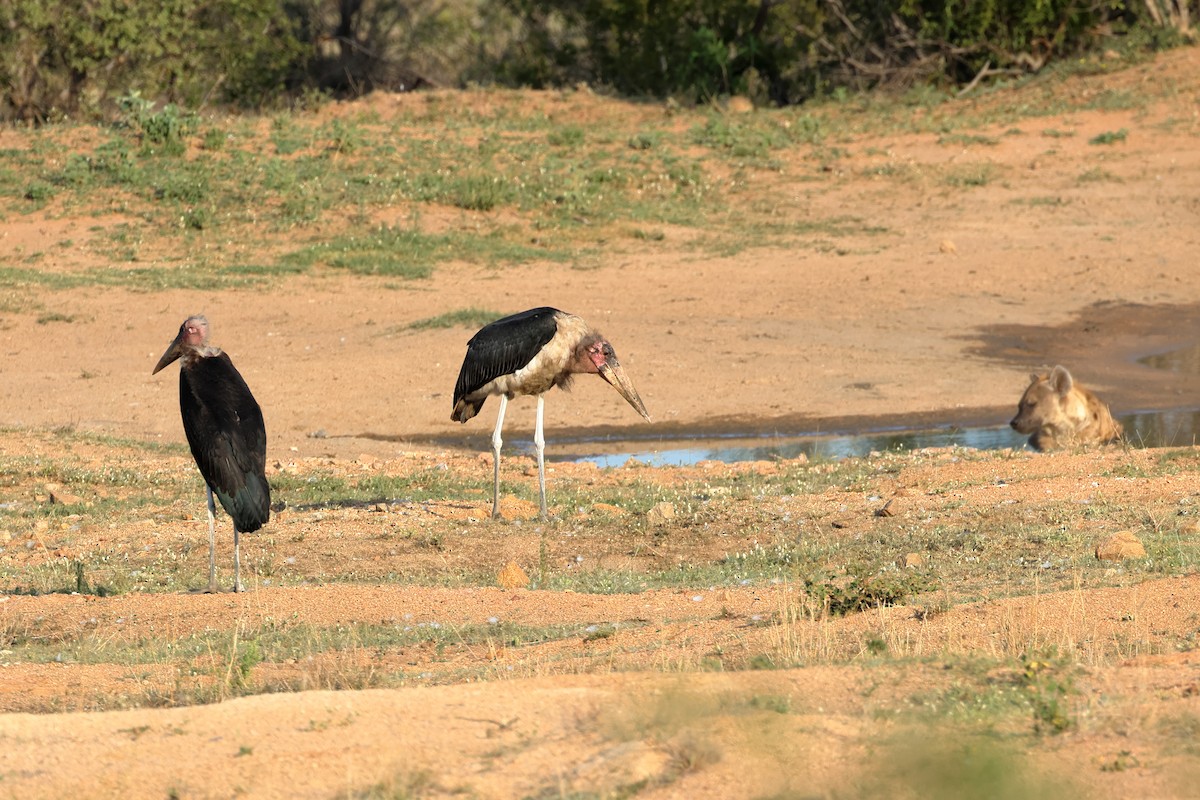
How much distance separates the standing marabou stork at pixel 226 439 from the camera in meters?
8.10

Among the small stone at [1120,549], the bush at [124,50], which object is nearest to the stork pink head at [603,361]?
the small stone at [1120,549]

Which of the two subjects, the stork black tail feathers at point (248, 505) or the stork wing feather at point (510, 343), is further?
the stork wing feather at point (510, 343)

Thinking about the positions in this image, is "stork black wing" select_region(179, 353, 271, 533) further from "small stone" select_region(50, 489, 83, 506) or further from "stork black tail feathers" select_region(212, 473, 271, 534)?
"small stone" select_region(50, 489, 83, 506)

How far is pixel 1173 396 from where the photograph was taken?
15609 millimetres

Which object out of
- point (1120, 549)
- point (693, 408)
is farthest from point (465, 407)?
point (1120, 549)

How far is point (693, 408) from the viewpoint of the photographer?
49.7 feet

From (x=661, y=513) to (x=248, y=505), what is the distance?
272 cm

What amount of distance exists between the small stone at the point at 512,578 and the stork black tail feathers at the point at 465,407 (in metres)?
2.72

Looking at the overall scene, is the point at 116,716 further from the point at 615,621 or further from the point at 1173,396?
the point at 1173,396

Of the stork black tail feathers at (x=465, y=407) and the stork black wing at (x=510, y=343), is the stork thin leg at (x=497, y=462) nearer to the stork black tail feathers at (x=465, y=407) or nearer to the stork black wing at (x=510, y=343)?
the stork black tail feathers at (x=465, y=407)

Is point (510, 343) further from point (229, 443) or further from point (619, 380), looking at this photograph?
point (229, 443)

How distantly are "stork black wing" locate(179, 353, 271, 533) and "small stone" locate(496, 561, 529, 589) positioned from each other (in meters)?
1.18

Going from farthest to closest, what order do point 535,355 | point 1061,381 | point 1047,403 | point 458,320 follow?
1. point 458,320
2. point 1047,403
3. point 1061,381
4. point 535,355

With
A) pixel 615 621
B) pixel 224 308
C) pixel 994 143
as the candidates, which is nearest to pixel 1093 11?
pixel 994 143
